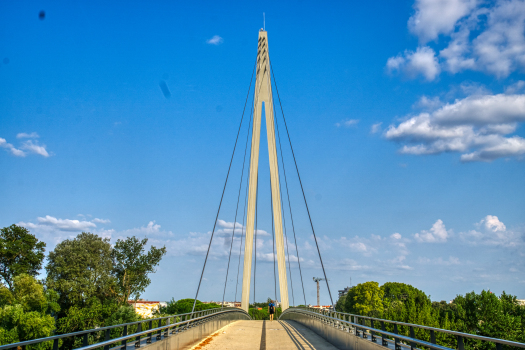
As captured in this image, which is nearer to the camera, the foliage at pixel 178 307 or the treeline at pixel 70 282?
the treeline at pixel 70 282

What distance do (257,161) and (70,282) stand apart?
3698 centimetres

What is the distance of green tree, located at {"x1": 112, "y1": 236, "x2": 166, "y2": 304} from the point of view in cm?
6197

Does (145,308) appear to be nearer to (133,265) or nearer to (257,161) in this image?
(133,265)

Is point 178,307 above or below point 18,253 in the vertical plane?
below

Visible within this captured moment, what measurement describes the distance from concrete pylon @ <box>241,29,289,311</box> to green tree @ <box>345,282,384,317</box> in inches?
2069

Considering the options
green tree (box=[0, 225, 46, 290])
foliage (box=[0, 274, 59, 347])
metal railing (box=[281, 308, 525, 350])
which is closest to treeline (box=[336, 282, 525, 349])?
metal railing (box=[281, 308, 525, 350])

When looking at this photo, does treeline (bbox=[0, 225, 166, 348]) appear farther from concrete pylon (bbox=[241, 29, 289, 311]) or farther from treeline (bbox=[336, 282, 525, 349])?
treeline (bbox=[336, 282, 525, 349])

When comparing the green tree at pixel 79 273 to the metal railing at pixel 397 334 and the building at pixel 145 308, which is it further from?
the metal railing at pixel 397 334

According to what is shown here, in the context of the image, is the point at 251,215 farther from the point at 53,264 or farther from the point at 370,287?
the point at 370,287

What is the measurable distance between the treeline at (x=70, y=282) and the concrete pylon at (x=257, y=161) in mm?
28060

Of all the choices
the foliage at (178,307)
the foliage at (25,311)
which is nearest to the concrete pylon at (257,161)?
the foliage at (25,311)

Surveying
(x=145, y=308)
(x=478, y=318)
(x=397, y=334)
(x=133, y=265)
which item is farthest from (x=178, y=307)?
(x=397, y=334)

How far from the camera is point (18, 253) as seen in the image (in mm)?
55250

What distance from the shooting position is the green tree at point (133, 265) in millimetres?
61969
